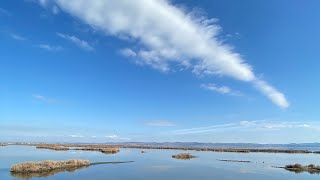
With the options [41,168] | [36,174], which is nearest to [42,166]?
[41,168]

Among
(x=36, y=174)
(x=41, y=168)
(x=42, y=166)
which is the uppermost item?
(x=42, y=166)

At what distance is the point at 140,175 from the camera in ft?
151

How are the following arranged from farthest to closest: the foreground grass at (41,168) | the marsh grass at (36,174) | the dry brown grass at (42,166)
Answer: the dry brown grass at (42,166) < the foreground grass at (41,168) < the marsh grass at (36,174)

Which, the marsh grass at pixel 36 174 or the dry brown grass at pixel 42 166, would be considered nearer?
the marsh grass at pixel 36 174

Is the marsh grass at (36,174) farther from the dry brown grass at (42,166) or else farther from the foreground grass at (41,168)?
the dry brown grass at (42,166)

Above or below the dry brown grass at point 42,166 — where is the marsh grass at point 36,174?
below

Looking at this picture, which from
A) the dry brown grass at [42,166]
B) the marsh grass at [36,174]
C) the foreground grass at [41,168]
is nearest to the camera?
the marsh grass at [36,174]

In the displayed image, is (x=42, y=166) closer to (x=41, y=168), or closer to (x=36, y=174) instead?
(x=41, y=168)

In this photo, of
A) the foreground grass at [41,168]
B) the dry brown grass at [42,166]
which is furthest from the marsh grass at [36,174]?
the dry brown grass at [42,166]

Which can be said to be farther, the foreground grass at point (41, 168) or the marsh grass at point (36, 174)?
the foreground grass at point (41, 168)

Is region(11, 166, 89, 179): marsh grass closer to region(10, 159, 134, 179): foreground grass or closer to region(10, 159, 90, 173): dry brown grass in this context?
region(10, 159, 134, 179): foreground grass

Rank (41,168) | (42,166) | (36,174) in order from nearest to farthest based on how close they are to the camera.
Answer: (36,174) < (41,168) < (42,166)

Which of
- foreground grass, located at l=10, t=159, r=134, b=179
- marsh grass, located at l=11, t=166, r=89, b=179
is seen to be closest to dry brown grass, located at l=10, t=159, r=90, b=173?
foreground grass, located at l=10, t=159, r=134, b=179

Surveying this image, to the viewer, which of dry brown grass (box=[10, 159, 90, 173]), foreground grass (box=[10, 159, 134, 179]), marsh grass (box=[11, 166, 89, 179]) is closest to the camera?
marsh grass (box=[11, 166, 89, 179])
